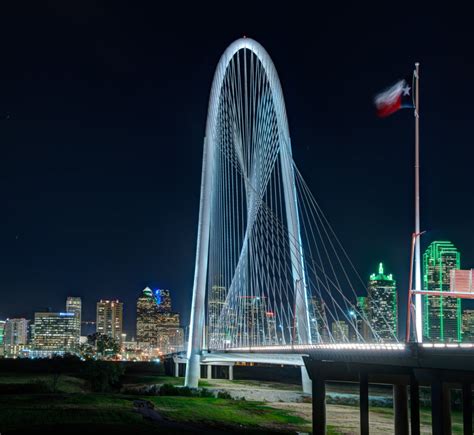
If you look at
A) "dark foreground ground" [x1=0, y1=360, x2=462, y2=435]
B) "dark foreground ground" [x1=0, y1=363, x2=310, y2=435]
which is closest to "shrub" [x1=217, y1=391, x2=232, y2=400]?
"dark foreground ground" [x1=0, y1=360, x2=462, y2=435]

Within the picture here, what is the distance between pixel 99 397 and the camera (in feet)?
188

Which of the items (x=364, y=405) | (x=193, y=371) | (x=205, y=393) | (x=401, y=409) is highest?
(x=364, y=405)

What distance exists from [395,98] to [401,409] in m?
13.3

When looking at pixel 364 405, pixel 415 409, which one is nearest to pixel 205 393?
pixel 364 405

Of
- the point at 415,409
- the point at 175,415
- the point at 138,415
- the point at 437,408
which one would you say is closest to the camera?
the point at 437,408

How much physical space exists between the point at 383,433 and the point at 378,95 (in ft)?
64.2

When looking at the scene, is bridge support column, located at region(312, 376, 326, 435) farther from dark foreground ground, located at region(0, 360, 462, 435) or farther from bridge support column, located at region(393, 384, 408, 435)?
dark foreground ground, located at region(0, 360, 462, 435)

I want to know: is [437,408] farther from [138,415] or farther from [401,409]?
[138,415]

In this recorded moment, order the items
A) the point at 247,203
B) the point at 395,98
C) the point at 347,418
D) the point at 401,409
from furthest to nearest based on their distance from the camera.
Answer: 1. the point at 247,203
2. the point at 347,418
3. the point at 401,409
4. the point at 395,98

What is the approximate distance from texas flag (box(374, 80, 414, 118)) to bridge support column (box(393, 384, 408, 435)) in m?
12.1

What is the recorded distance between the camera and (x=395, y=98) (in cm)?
2873

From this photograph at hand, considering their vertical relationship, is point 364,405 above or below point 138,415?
above

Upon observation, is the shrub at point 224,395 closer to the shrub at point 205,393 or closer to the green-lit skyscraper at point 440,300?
the shrub at point 205,393

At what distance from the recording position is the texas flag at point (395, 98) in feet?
93.9
